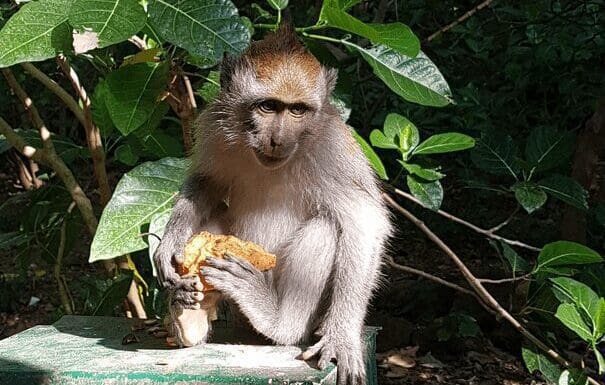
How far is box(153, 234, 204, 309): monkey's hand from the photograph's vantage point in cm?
324

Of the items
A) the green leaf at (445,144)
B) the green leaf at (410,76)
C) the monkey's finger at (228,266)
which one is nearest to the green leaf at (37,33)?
the monkey's finger at (228,266)

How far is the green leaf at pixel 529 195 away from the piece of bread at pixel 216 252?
5.17 feet

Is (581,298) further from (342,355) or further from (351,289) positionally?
(342,355)

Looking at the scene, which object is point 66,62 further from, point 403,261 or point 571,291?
point 403,261

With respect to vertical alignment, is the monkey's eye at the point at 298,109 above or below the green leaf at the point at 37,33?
below

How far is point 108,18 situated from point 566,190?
8.74 feet

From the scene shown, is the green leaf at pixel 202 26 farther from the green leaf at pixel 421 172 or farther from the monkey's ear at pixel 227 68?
the green leaf at pixel 421 172

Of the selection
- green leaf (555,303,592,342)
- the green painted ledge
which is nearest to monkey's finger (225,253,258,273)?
the green painted ledge

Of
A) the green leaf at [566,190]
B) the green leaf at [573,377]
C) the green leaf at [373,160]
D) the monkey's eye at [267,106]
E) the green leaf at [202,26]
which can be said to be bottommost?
the green leaf at [573,377]

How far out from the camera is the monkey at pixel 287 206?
133 inches

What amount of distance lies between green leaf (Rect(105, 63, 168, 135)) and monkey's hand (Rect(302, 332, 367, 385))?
47.0 inches

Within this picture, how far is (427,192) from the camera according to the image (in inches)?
168

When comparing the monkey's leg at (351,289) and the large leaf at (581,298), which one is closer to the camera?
the monkey's leg at (351,289)

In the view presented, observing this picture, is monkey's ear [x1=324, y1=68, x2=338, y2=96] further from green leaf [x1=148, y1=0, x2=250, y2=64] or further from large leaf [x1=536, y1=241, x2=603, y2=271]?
large leaf [x1=536, y1=241, x2=603, y2=271]
